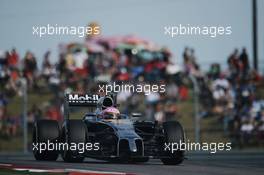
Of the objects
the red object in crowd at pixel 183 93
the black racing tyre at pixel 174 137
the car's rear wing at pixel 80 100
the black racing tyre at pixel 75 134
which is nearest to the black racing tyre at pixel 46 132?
the black racing tyre at pixel 75 134

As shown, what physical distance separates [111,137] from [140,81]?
26.2 ft

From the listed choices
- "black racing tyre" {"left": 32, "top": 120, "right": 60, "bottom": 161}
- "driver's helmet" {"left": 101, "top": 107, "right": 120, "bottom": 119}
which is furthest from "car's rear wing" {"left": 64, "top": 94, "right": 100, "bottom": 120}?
"driver's helmet" {"left": 101, "top": 107, "right": 120, "bottom": 119}

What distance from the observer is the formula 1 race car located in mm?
15391

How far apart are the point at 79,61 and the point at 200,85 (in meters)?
3.43

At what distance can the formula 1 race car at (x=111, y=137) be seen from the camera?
606 inches

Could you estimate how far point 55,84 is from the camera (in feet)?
77.1

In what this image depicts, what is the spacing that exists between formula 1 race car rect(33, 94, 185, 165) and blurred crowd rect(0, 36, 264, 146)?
6580 mm

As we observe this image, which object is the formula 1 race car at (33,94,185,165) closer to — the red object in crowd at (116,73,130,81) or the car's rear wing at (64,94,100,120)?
the car's rear wing at (64,94,100,120)

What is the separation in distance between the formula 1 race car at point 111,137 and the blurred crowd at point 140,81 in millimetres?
6580

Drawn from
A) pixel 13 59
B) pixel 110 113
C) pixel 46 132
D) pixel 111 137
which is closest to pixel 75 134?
pixel 111 137

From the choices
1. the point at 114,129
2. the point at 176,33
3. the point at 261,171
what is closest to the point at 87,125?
the point at 114,129

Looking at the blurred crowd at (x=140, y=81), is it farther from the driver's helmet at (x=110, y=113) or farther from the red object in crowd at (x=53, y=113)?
the driver's helmet at (x=110, y=113)

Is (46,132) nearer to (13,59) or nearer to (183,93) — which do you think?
(13,59)

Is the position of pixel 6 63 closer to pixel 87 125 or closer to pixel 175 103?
pixel 175 103
